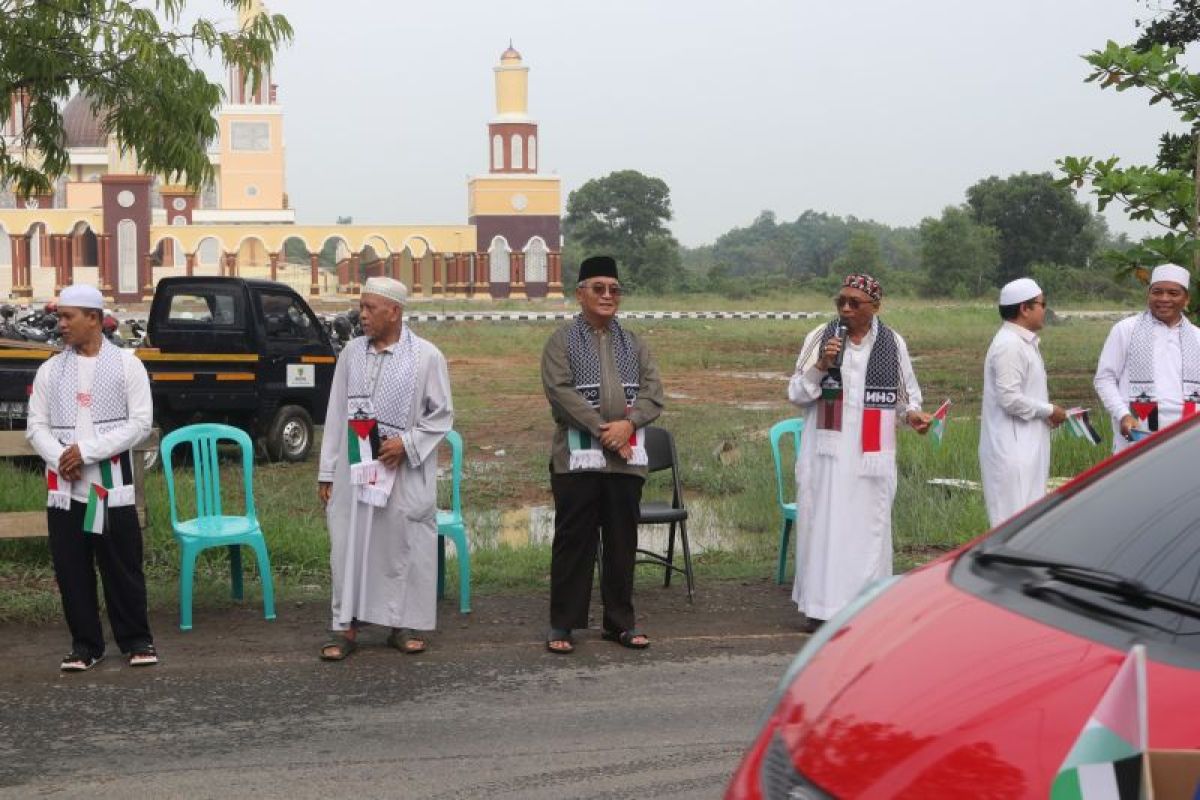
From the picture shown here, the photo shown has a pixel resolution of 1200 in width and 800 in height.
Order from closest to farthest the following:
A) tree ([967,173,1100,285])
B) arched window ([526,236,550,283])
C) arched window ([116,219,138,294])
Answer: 1. arched window ([116,219,138,294])
2. arched window ([526,236,550,283])
3. tree ([967,173,1100,285])

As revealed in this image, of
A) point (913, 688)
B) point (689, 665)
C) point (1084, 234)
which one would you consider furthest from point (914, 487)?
point (1084, 234)

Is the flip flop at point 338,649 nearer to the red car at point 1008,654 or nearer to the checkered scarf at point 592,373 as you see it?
the checkered scarf at point 592,373

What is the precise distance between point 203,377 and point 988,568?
11.2m

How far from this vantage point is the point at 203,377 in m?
13.8

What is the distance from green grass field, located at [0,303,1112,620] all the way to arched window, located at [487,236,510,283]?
96.1 ft

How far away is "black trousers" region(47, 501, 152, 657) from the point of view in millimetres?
6742

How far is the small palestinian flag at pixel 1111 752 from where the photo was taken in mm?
2418

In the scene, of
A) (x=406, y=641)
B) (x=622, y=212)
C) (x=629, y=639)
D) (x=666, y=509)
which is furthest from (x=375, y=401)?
(x=622, y=212)

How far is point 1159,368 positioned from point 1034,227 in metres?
61.5

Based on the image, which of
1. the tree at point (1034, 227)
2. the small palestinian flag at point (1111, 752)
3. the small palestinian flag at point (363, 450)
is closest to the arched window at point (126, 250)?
the tree at point (1034, 227)

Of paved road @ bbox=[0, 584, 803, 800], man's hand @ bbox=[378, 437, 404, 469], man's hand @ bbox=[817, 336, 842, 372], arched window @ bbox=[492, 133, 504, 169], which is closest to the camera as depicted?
paved road @ bbox=[0, 584, 803, 800]

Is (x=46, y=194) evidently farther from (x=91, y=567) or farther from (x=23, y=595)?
(x=91, y=567)

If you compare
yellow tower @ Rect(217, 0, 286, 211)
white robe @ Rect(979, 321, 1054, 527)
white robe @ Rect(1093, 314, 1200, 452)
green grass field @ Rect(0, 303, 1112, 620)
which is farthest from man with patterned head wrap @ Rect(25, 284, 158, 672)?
yellow tower @ Rect(217, 0, 286, 211)

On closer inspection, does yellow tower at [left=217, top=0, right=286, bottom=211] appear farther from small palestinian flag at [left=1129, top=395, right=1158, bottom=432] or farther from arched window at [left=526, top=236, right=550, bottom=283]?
small palestinian flag at [left=1129, top=395, right=1158, bottom=432]
